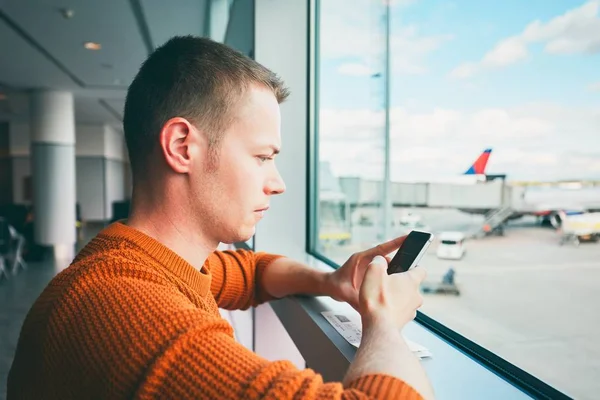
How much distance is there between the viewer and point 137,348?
0.60m

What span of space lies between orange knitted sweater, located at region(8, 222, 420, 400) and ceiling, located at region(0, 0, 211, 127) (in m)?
2.08

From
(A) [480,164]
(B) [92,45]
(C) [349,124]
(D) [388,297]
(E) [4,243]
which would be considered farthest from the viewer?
(E) [4,243]

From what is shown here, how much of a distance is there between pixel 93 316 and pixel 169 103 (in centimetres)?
40

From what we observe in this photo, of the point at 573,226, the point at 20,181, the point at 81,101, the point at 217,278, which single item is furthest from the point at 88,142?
the point at 573,226

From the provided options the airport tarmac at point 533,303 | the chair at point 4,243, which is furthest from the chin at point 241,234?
the chair at point 4,243

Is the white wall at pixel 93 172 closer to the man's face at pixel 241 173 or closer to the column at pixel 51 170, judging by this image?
the column at pixel 51 170

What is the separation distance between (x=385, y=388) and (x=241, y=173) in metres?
0.45

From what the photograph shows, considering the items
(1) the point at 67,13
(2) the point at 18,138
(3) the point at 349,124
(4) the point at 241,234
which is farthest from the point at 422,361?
(2) the point at 18,138

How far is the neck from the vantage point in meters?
0.89

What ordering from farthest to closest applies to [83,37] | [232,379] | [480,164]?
1. [83,37]
2. [480,164]
3. [232,379]

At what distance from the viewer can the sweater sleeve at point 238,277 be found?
1.41 m

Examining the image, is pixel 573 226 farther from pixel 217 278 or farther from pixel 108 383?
pixel 217 278

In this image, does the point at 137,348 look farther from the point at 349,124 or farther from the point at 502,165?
the point at 349,124

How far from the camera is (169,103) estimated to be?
87 centimetres
